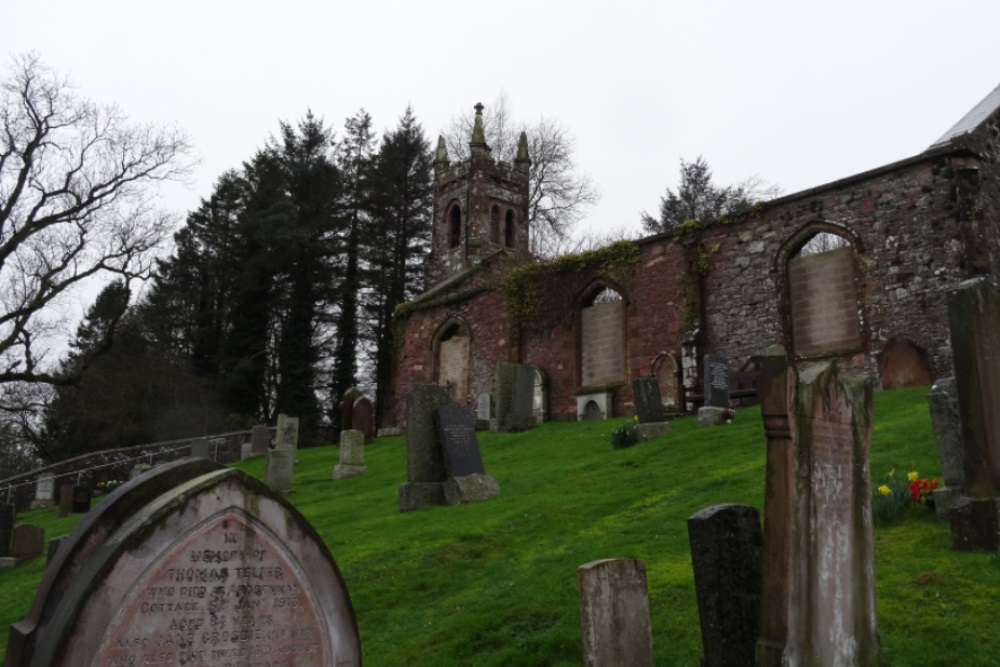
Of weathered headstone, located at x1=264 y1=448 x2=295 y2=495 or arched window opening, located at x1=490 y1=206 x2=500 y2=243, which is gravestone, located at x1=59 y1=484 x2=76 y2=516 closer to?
weathered headstone, located at x1=264 y1=448 x2=295 y2=495

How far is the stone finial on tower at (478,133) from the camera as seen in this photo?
4112 cm

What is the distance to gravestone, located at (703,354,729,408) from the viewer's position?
16.4 metres

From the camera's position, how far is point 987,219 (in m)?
18.5

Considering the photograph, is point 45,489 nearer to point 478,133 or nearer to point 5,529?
point 5,529

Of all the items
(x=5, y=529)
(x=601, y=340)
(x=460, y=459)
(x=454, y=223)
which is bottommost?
(x=5, y=529)

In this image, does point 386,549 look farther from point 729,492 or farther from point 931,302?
point 931,302

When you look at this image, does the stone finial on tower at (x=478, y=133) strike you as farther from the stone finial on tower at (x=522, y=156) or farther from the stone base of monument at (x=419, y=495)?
the stone base of monument at (x=419, y=495)

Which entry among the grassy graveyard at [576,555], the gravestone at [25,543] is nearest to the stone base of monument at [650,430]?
the grassy graveyard at [576,555]

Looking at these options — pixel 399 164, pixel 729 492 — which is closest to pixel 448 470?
pixel 729 492

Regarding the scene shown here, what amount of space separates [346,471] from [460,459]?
5.92 m

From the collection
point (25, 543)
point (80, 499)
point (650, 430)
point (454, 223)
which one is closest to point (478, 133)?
point (454, 223)

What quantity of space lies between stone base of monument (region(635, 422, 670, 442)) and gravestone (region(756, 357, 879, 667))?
360 inches

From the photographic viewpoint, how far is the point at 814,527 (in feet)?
16.3

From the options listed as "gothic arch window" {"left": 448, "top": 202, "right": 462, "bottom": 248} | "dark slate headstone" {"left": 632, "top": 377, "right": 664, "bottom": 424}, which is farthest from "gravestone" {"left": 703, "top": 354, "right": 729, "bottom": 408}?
"gothic arch window" {"left": 448, "top": 202, "right": 462, "bottom": 248}
